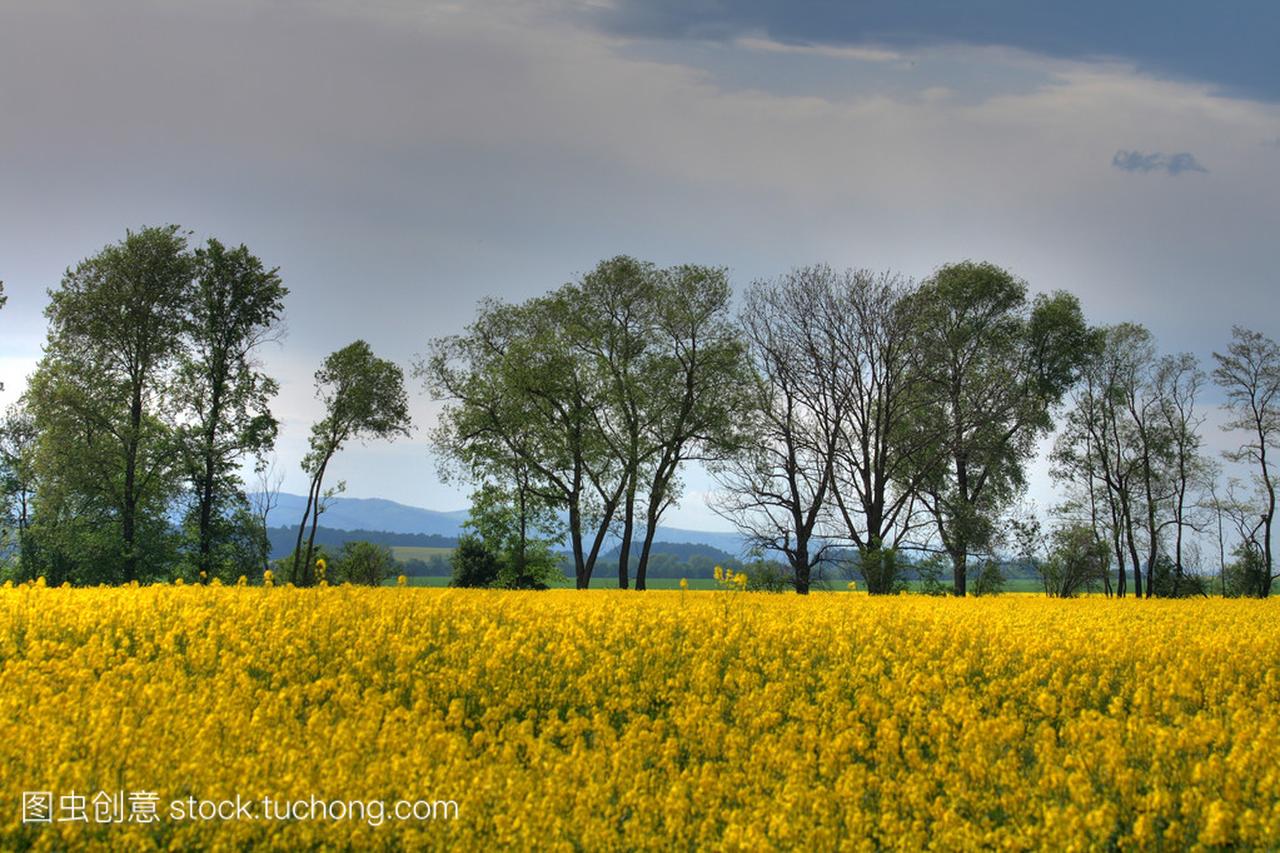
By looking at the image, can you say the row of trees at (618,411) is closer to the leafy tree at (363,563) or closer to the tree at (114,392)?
the tree at (114,392)

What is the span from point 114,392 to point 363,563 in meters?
32.1

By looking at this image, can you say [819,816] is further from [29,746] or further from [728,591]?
[728,591]

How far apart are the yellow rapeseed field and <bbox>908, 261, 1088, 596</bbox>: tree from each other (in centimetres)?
1959

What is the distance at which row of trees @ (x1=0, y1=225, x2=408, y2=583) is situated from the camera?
113 ft

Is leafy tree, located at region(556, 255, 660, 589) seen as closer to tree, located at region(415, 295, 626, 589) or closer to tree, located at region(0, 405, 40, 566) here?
tree, located at region(415, 295, 626, 589)

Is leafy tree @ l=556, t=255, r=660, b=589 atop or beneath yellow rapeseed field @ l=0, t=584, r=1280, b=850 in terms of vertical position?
atop

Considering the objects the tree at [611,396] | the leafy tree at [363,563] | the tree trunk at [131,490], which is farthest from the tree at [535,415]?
the leafy tree at [363,563]

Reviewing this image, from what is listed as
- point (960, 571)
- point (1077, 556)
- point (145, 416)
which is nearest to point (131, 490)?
point (145, 416)

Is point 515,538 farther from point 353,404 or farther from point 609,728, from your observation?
point 609,728

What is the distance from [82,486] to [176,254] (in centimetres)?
976

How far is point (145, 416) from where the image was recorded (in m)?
35.3

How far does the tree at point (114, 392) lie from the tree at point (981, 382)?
29104mm

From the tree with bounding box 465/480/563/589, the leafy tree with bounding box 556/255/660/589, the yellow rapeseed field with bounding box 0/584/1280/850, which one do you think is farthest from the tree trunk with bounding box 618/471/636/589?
the yellow rapeseed field with bounding box 0/584/1280/850

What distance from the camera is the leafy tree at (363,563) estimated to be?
6222cm
